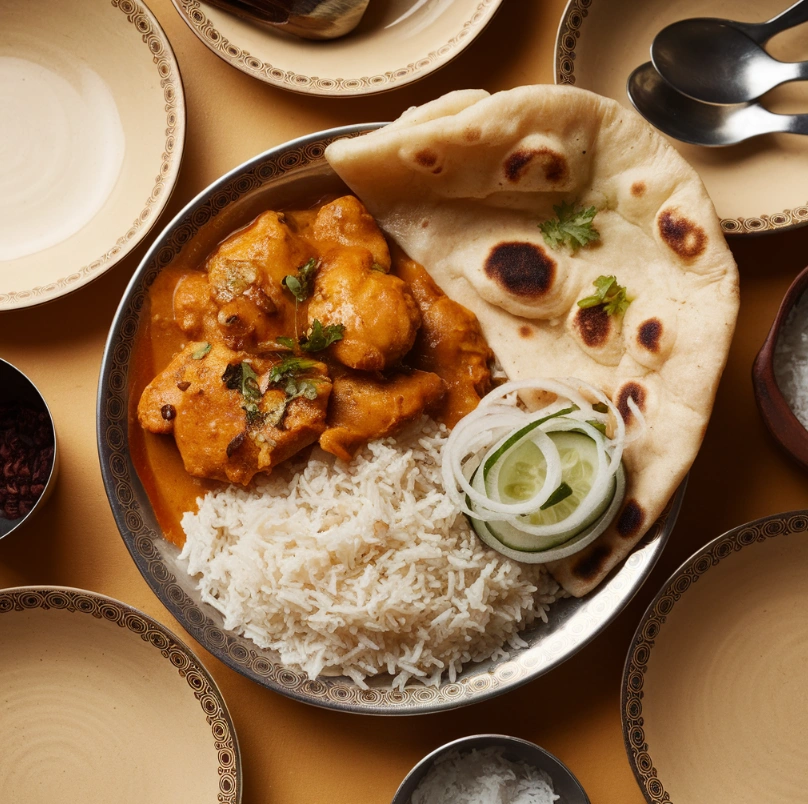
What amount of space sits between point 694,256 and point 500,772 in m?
2.27

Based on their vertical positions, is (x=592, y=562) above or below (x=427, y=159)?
below

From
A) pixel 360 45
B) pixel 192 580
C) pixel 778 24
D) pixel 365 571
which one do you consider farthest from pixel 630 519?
pixel 360 45

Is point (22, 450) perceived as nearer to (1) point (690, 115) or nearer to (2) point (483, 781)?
(2) point (483, 781)

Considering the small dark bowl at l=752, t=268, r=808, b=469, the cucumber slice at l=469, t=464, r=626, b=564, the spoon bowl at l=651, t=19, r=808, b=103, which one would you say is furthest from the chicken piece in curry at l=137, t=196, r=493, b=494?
the spoon bowl at l=651, t=19, r=808, b=103

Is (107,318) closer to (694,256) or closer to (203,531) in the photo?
(203,531)

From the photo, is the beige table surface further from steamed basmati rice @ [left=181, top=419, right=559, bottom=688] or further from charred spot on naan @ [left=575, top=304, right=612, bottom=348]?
charred spot on naan @ [left=575, top=304, right=612, bottom=348]

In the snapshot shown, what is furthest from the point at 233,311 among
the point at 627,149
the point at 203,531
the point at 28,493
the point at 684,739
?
the point at 684,739

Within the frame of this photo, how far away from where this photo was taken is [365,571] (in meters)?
3.23

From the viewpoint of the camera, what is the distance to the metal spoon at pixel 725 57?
3.57 m

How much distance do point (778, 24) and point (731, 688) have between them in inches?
115

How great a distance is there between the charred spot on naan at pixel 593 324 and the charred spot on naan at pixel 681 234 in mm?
359

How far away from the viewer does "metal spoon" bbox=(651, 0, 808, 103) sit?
11.7 feet

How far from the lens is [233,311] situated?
3.18 m

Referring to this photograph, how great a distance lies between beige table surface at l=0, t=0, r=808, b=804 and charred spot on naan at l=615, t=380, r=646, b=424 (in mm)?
674
